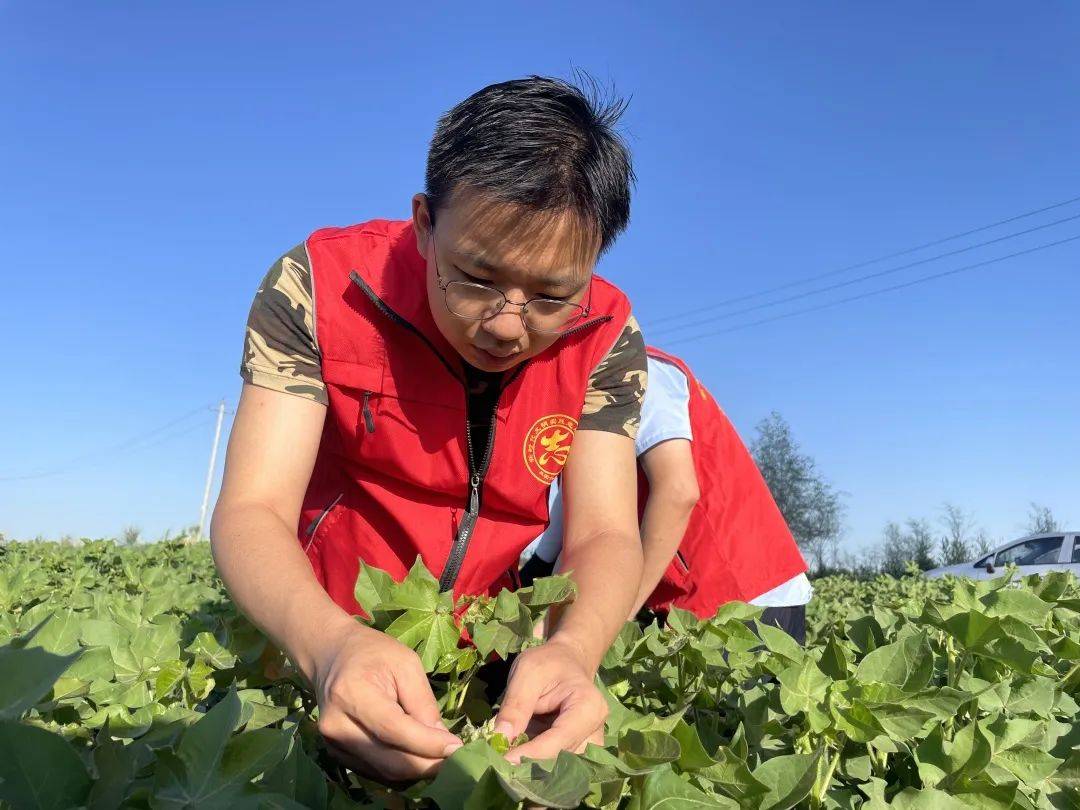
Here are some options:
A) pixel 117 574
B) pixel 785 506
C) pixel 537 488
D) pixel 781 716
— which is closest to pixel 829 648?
pixel 781 716

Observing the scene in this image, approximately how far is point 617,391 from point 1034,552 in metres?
15.2

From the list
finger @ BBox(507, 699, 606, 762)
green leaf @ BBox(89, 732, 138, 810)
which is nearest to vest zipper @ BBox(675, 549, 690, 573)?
finger @ BBox(507, 699, 606, 762)

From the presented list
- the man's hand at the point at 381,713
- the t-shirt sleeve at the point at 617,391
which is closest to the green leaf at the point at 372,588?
the man's hand at the point at 381,713

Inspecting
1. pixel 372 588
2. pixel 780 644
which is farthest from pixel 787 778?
pixel 372 588

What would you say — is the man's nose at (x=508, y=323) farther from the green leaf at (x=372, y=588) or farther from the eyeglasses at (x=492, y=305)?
the green leaf at (x=372, y=588)

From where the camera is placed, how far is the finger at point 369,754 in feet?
3.75

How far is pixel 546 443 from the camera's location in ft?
7.19

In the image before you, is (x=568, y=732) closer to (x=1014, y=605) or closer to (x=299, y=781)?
(x=299, y=781)

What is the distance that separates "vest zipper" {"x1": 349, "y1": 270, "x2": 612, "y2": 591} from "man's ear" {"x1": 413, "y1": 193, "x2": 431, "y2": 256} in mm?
178

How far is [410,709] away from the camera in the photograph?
1189 millimetres

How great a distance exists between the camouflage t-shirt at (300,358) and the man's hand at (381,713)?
82 cm

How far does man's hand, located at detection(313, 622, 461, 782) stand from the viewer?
3.70ft

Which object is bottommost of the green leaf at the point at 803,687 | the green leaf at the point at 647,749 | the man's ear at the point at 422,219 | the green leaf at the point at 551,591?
the green leaf at the point at 803,687

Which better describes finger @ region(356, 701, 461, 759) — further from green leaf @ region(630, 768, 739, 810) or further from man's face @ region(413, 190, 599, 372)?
man's face @ region(413, 190, 599, 372)
